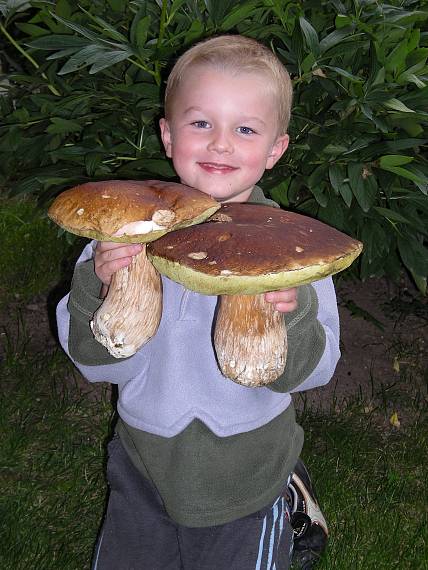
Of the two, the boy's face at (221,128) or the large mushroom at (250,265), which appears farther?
the boy's face at (221,128)

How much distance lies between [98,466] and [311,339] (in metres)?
1.22

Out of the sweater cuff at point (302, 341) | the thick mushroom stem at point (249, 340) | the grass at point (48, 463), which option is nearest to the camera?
the thick mushroom stem at point (249, 340)

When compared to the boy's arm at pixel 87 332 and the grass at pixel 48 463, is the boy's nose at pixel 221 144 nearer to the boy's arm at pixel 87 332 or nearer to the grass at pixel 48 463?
the boy's arm at pixel 87 332

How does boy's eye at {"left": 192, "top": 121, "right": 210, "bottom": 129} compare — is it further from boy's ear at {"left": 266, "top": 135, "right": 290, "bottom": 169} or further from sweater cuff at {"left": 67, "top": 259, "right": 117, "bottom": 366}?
sweater cuff at {"left": 67, "top": 259, "right": 117, "bottom": 366}

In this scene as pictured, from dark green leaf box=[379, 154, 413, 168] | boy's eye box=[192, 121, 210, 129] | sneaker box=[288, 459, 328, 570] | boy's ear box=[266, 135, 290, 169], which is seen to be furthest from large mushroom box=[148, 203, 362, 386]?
sneaker box=[288, 459, 328, 570]

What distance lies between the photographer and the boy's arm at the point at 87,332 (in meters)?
1.48

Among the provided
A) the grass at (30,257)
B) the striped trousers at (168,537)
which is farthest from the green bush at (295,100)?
the grass at (30,257)

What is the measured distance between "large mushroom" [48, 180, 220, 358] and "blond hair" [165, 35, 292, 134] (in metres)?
0.45

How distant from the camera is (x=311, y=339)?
1.49m

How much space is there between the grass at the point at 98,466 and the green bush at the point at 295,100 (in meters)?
0.76

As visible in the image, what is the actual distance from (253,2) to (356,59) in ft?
1.15

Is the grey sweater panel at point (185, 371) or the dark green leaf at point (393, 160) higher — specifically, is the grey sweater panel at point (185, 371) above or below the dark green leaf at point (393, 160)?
below

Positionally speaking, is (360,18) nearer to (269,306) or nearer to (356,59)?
(356,59)

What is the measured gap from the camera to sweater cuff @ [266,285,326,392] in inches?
56.3
